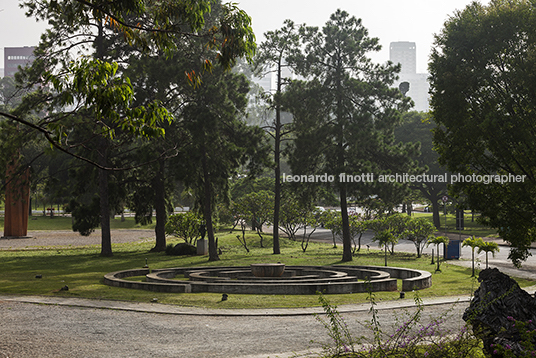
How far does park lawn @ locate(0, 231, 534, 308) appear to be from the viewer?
1419 cm

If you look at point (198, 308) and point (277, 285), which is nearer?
point (198, 308)

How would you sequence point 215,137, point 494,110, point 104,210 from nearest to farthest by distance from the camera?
point 494,110 → point 215,137 → point 104,210

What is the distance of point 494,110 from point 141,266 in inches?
674

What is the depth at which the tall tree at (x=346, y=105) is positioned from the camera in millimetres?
25875

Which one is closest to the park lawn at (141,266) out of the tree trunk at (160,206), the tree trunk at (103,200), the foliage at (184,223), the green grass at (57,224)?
the tree trunk at (103,200)

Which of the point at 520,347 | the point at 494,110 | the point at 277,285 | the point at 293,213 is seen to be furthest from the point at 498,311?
the point at 293,213

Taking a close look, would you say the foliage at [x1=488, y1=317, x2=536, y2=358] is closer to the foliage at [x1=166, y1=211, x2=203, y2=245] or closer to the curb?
the curb

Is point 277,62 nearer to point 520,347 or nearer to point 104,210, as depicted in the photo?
point 104,210

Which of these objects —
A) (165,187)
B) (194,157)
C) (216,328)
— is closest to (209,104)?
(194,157)

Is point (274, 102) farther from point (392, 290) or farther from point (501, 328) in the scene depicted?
point (501, 328)

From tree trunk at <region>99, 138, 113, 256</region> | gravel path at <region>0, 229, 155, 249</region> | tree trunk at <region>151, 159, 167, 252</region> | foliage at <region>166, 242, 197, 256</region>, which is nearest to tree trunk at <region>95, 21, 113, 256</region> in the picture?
tree trunk at <region>99, 138, 113, 256</region>

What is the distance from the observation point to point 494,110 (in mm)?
12375

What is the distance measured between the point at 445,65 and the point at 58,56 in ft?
70.6

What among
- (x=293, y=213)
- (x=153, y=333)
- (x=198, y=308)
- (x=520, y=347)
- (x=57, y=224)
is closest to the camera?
(x=520, y=347)
